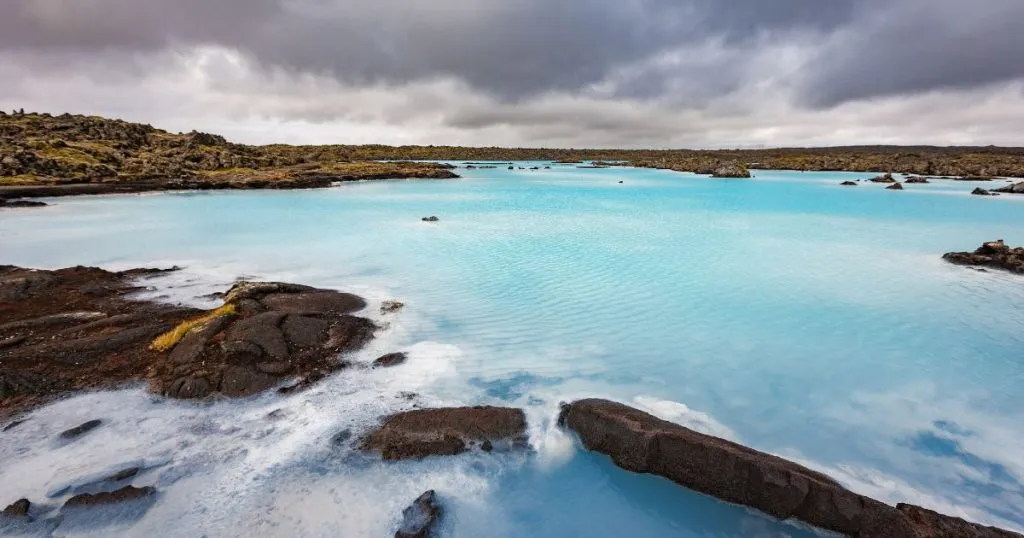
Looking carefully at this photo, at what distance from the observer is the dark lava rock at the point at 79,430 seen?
683 centimetres

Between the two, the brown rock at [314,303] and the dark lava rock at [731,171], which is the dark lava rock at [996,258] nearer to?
the brown rock at [314,303]

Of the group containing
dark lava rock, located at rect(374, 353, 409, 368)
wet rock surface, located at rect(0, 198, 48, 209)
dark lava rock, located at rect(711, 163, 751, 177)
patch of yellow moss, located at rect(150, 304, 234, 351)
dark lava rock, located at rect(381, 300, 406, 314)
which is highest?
dark lava rock, located at rect(711, 163, 751, 177)

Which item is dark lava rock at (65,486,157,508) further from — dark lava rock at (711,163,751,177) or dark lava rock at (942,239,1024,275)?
dark lava rock at (711,163,751,177)

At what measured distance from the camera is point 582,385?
8820 mm

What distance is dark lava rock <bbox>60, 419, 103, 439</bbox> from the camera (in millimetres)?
6828

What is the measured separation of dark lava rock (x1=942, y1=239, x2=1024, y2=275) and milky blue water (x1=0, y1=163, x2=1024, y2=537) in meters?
0.98

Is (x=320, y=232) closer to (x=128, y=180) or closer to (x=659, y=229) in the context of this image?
(x=659, y=229)

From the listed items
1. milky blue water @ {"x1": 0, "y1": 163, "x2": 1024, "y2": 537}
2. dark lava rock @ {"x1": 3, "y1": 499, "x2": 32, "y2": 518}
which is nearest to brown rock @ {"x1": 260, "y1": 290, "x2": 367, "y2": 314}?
milky blue water @ {"x1": 0, "y1": 163, "x2": 1024, "y2": 537}

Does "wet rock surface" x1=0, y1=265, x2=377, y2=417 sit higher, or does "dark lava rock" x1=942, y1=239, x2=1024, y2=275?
"dark lava rock" x1=942, y1=239, x2=1024, y2=275

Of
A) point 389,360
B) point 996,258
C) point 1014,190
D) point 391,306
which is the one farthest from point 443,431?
point 1014,190

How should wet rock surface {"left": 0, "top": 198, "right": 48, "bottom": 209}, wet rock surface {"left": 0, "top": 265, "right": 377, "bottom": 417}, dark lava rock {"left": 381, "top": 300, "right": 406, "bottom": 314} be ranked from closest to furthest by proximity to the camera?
wet rock surface {"left": 0, "top": 265, "right": 377, "bottom": 417}, dark lava rock {"left": 381, "top": 300, "right": 406, "bottom": 314}, wet rock surface {"left": 0, "top": 198, "right": 48, "bottom": 209}

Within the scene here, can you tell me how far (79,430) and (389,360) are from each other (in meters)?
4.53

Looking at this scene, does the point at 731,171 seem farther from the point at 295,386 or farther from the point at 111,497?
the point at 111,497

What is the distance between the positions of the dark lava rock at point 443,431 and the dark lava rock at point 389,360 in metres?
1.97
